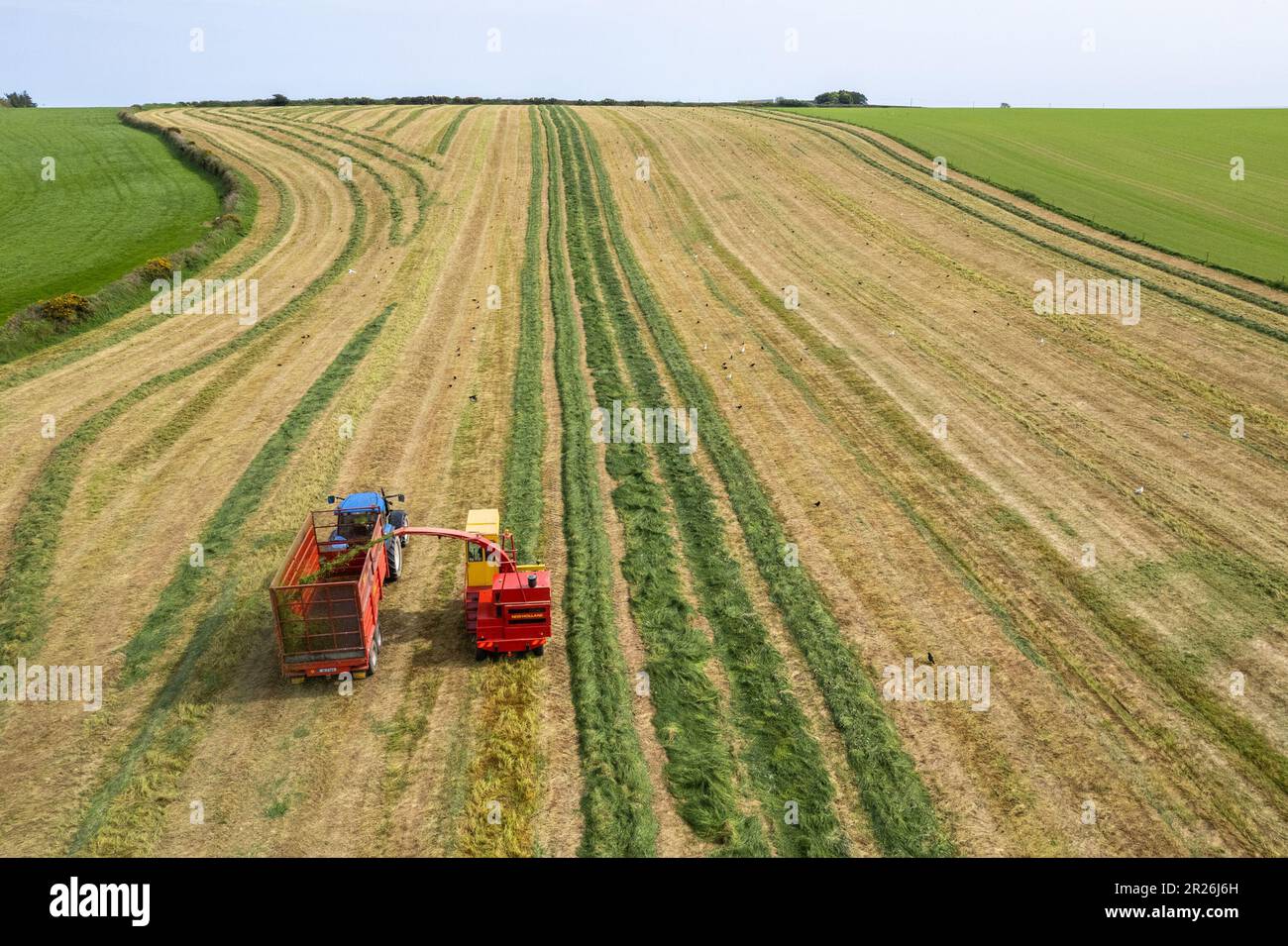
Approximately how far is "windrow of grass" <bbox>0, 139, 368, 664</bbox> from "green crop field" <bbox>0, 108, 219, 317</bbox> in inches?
413

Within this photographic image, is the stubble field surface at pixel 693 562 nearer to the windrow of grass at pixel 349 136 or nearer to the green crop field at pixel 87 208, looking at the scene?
the green crop field at pixel 87 208

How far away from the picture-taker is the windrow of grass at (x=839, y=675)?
10.7 metres

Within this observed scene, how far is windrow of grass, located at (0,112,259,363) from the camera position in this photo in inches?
1104

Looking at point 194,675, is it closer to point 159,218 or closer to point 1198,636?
point 1198,636

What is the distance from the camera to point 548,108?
80.5 m

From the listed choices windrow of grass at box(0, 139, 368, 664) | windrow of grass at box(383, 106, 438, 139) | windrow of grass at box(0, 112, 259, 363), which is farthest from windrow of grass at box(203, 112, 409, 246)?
windrow of grass at box(0, 139, 368, 664)

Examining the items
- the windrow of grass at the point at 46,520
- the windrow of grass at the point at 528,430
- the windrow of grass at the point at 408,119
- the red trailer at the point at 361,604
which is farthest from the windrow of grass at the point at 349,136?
the red trailer at the point at 361,604

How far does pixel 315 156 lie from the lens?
57469mm

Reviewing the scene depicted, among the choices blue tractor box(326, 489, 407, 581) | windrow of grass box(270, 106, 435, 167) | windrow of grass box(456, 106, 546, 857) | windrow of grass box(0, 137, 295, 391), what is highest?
windrow of grass box(270, 106, 435, 167)

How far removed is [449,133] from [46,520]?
5392 cm

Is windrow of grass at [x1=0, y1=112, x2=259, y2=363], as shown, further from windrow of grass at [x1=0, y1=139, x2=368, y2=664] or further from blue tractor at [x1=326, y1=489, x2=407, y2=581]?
blue tractor at [x1=326, y1=489, x2=407, y2=581]

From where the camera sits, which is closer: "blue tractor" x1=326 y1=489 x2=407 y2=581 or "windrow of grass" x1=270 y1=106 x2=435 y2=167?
"blue tractor" x1=326 y1=489 x2=407 y2=581

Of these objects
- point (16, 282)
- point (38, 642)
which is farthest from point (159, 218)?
point (38, 642)

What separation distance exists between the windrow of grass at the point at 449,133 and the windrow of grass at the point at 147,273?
45.0ft
